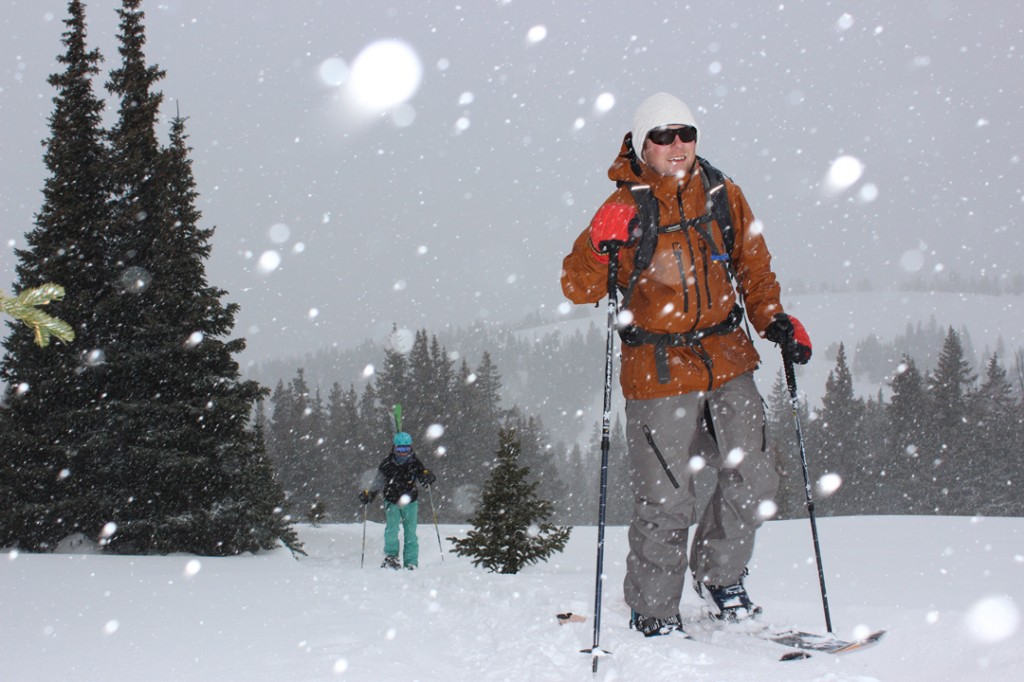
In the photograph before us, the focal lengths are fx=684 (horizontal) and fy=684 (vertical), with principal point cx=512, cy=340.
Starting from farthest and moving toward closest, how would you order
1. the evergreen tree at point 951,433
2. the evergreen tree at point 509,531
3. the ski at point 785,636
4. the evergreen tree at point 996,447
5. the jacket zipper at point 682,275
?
the evergreen tree at point 951,433
the evergreen tree at point 996,447
the evergreen tree at point 509,531
the jacket zipper at point 682,275
the ski at point 785,636

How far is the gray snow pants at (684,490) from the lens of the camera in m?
3.79

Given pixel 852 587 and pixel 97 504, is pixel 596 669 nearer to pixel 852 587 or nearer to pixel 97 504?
pixel 852 587

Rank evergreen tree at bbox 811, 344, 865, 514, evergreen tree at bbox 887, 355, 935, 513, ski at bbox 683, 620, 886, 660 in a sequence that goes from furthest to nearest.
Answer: evergreen tree at bbox 811, 344, 865, 514 < evergreen tree at bbox 887, 355, 935, 513 < ski at bbox 683, 620, 886, 660

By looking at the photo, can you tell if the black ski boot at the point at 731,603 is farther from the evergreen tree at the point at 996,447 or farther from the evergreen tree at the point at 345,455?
the evergreen tree at the point at 996,447

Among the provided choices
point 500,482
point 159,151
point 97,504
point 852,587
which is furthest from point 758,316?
point 159,151

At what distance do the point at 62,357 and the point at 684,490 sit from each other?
11435mm

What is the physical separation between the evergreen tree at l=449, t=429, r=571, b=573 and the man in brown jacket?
5.70 meters

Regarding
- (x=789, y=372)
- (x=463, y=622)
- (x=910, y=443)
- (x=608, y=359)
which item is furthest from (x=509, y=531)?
(x=910, y=443)

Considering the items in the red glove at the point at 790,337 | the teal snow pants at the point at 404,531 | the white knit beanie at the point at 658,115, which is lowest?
the teal snow pants at the point at 404,531

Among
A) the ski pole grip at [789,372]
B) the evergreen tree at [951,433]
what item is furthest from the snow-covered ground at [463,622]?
the evergreen tree at [951,433]

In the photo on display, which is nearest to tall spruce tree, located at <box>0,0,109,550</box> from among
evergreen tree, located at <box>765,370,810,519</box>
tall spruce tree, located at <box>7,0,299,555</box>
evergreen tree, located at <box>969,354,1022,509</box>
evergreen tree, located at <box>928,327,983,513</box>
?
tall spruce tree, located at <box>7,0,299,555</box>

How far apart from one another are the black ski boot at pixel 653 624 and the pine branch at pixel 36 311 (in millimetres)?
3034

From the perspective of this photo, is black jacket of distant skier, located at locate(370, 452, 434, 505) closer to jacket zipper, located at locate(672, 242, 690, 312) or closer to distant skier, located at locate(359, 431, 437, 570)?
distant skier, located at locate(359, 431, 437, 570)

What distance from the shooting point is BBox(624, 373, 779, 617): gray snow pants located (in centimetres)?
379
